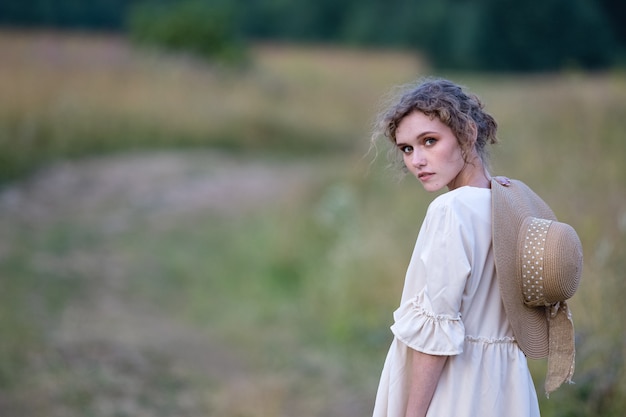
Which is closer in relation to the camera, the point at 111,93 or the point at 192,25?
the point at 111,93

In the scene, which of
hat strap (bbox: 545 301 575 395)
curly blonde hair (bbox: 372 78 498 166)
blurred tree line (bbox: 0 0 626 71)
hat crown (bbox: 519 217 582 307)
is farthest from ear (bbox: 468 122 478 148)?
blurred tree line (bbox: 0 0 626 71)

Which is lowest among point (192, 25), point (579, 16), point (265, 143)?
point (265, 143)

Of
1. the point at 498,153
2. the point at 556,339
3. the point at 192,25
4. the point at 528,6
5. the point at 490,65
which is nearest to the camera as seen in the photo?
the point at 556,339

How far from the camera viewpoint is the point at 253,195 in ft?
36.2

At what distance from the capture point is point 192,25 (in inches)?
770

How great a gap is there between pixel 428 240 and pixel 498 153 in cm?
593

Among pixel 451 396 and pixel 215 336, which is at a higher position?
pixel 451 396

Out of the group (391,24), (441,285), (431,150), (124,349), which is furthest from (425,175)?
(391,24)

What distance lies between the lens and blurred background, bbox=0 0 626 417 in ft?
16.6

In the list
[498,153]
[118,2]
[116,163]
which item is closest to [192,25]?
[118,2]

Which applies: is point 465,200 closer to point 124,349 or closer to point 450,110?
point 450,110

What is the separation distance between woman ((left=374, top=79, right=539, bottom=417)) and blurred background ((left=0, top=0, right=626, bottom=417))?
0.86 feet

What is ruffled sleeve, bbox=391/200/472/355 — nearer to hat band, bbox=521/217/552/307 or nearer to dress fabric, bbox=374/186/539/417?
dress fabric, bbox=374/186/539/417

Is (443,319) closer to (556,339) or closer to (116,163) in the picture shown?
(556,339)
